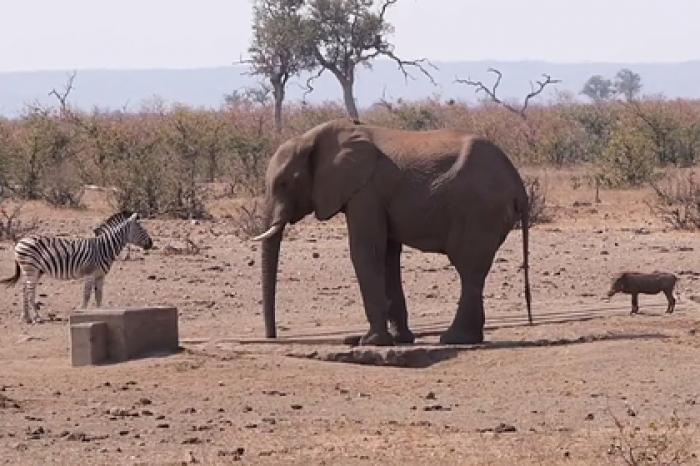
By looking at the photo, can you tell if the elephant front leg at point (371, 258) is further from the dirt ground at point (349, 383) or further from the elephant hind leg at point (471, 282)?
the elephant hind leg at point (471, 282)

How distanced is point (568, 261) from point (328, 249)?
127 inches

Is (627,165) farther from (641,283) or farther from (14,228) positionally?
(641,283)

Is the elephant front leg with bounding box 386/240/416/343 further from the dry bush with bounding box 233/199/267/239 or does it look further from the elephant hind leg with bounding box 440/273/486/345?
the dry bush with bounding box 233/199/267/239

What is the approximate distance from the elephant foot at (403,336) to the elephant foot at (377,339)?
13.3 inches

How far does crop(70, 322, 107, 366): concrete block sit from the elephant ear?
1.94 metres

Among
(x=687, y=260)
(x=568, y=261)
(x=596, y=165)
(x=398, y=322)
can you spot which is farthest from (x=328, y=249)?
(x=596, y=165)

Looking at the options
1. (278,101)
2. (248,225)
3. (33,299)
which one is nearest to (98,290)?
(33,299)

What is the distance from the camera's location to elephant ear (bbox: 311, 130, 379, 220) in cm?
1377

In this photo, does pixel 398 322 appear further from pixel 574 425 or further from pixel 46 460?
pixel 46 460

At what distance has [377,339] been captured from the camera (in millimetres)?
13688

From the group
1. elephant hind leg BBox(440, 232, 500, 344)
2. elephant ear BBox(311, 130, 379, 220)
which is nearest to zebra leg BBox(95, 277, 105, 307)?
elephant ear BBox(311, 130, 379, 220)

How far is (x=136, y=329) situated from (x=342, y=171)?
2021 millimetres

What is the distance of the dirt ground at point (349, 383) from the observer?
993cm

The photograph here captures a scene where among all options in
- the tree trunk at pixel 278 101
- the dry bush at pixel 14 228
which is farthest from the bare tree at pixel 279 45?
the dry bush at pixel 14 228
